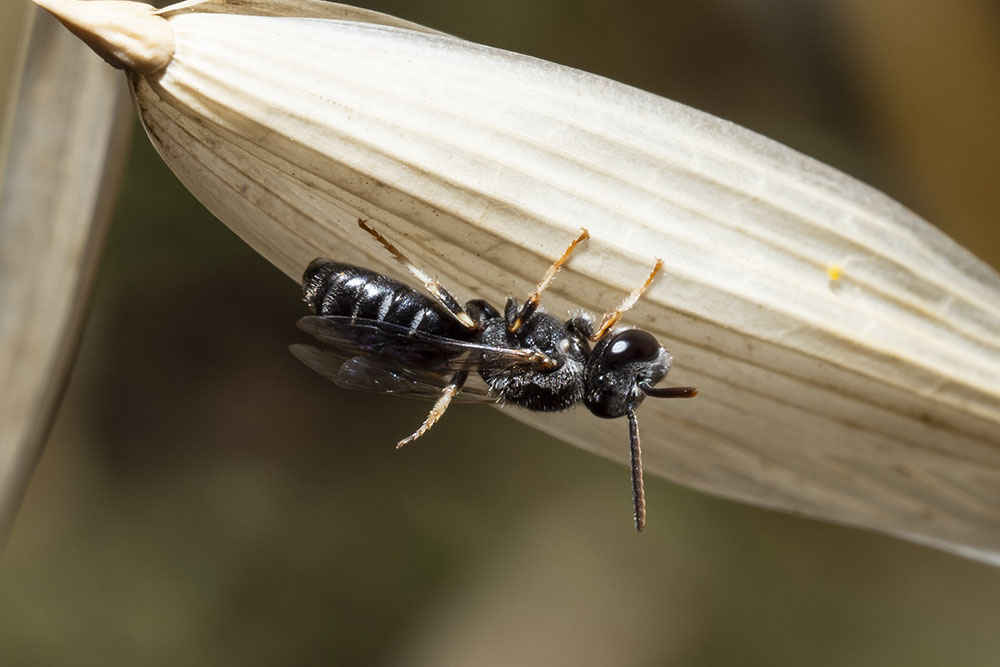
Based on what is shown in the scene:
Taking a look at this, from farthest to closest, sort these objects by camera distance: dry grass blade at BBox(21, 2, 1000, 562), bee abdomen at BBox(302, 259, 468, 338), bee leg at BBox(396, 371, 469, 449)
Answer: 1. bee leg at BBox(396, 371, 469, 449)
2. bee abdomen at BBox(302, 259, 468, 338)
3. dry grass blade at BBox(21, 2, 1000, 562)

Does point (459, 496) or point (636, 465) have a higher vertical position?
point (636, 465)

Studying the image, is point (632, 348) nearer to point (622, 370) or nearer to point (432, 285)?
point (622, 370)

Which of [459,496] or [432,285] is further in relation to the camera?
[459,496]

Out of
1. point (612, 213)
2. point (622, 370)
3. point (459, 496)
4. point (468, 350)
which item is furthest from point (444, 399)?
point (459, 496)

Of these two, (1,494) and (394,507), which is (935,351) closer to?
(1,494)

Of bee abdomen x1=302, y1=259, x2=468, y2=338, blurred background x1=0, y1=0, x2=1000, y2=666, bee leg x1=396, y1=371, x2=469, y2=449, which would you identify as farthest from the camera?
blurred background x1=0, y1=0, x2=1000, y2=666

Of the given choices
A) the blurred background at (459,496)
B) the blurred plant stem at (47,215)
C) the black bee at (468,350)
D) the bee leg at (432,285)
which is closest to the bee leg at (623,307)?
the black bee at (468,350)

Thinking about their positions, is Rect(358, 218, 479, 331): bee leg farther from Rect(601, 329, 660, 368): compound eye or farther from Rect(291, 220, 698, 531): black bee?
Rect(601, 329, 660, 368): compound eye

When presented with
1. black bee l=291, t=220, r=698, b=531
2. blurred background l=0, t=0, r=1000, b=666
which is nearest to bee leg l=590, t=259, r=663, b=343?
black bee l=291, t=220, r=698, b=531
